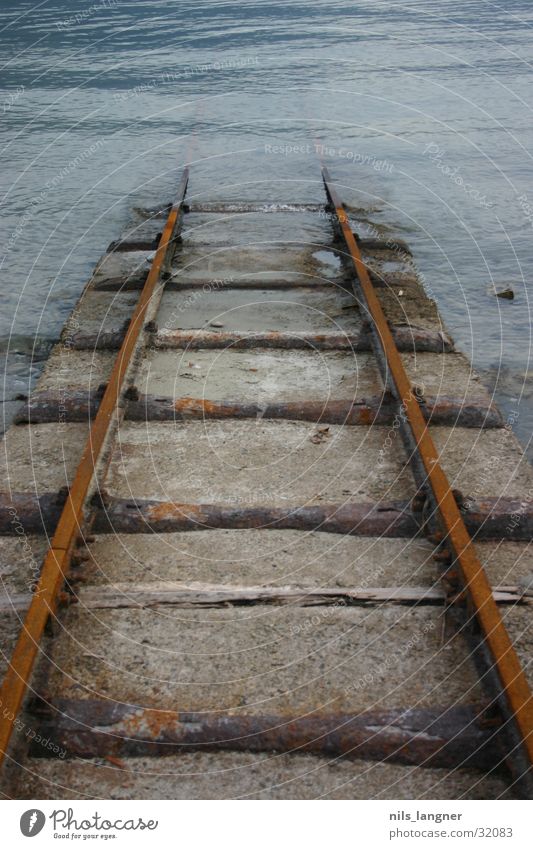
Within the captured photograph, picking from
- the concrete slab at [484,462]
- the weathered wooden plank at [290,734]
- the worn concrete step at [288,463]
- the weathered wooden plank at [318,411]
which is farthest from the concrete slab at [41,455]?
the concrete slab at [484,462]

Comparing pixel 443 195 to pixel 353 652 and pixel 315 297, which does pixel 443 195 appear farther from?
pixel 353 652

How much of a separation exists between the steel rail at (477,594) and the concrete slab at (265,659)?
163 mm

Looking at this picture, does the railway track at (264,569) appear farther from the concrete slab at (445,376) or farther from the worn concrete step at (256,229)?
the worn concrete step at (256,229)

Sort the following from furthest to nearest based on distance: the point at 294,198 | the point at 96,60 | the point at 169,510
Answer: the point at 96,60 < the point at 294,198 < the point at 169,510

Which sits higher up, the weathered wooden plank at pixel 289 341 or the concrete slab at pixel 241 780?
the weathered wooden plank at pixel 289 341

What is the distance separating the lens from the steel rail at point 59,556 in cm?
309

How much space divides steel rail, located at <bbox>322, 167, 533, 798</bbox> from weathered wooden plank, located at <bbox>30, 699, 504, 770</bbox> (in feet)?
0.44

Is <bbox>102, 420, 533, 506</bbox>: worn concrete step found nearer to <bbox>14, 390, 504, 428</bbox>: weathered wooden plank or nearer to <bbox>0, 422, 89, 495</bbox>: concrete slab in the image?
<bbox>14, 390, 504, 428</bbox>: weathered wooden plank

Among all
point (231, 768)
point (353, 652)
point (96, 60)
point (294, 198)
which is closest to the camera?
point (231, 768)

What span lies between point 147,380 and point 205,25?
28.6m

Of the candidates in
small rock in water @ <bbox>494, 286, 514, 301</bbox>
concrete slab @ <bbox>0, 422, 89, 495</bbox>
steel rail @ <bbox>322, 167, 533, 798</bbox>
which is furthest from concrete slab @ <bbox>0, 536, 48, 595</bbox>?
small rock in water @ <bbox>494, 286, 514, 301</bbox>

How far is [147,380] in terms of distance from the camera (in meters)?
5.93

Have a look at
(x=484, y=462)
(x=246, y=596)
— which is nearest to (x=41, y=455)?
(x=246, y=596)

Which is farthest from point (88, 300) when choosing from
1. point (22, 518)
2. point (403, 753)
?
point (403, 753)
